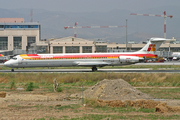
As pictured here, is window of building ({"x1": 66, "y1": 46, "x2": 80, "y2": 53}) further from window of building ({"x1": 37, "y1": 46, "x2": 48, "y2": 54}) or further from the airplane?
the airplane

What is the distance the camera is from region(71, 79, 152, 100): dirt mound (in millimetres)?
20266

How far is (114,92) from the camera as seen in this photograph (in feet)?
69.4

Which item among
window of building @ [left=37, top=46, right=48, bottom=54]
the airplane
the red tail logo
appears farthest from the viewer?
window of building @ [left=37, top=46, right=48, bottom=54]

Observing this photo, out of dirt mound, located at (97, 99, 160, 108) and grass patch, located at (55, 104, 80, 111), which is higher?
dirt mound, located at (97, 99, 160, 108)

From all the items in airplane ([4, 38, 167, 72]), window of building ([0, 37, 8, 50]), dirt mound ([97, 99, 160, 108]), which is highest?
window of building ([0, 37, 8, 50])

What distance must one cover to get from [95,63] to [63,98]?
25.2 metres

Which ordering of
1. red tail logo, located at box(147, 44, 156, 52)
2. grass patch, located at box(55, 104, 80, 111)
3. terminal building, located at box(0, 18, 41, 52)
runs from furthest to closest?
1. terminal building, located at box(0, 18, 41, 52)
2. red tail logo, located at box(147, 44, 156, 52)
3. grass patch, located at box(55, 104, 80, 111)

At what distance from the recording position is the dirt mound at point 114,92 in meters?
20.3

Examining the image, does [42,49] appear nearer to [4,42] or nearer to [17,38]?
[17,38]

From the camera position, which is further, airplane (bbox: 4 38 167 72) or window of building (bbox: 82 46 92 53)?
window of building (bbox: 82 46 92 53)

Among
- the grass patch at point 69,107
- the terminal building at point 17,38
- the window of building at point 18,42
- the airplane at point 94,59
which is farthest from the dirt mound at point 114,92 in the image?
the window of building at point 18,42

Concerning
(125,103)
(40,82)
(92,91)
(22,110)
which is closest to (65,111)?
(22,110)

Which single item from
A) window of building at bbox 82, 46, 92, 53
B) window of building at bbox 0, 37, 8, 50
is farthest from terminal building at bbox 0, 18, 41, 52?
window of building at bbox 82, 46, 92, 53

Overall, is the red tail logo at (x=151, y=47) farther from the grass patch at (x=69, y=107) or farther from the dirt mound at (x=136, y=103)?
the grass patch at (x=69, y=107)
